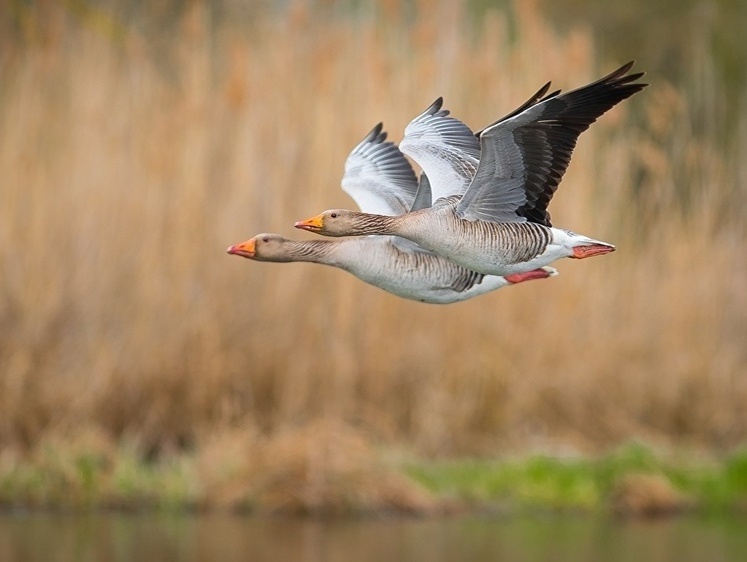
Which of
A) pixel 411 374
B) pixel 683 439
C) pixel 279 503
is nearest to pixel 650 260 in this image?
pixel 683 439

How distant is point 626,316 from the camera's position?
13.3 m

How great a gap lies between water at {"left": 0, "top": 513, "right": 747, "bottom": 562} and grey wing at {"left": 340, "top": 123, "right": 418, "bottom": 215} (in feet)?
18.1

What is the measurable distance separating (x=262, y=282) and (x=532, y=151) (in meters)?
7.60

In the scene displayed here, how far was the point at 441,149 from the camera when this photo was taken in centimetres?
543

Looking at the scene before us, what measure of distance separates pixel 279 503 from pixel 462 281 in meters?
7.32

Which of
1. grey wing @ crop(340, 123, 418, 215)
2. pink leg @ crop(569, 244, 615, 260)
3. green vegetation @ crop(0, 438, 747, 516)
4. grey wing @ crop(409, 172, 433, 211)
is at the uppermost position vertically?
grey wing @ crop(340, 123, 418, 215)

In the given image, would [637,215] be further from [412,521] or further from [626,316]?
[412,521]

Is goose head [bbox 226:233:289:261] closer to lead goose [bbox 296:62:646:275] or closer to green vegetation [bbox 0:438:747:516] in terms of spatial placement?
lead goose [bbox 296:62:646:275]

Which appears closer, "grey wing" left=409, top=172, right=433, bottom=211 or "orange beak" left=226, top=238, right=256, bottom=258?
"orange beak" left=226, top=238, right=256, bottom=258

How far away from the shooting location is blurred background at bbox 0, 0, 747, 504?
11.6 m

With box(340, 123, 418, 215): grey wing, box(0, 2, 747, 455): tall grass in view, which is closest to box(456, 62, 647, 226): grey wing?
box(340, 123, 418, 215): grey wing

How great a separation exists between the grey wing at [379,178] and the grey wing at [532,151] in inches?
37.1

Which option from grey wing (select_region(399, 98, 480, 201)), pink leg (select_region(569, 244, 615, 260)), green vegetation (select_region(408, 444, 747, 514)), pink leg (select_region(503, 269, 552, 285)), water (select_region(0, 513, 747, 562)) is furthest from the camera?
green vegetation (select_region(408, 444, 747, 514))

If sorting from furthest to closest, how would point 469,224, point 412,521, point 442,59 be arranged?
point 412,521
point 442,59
point 469,224
